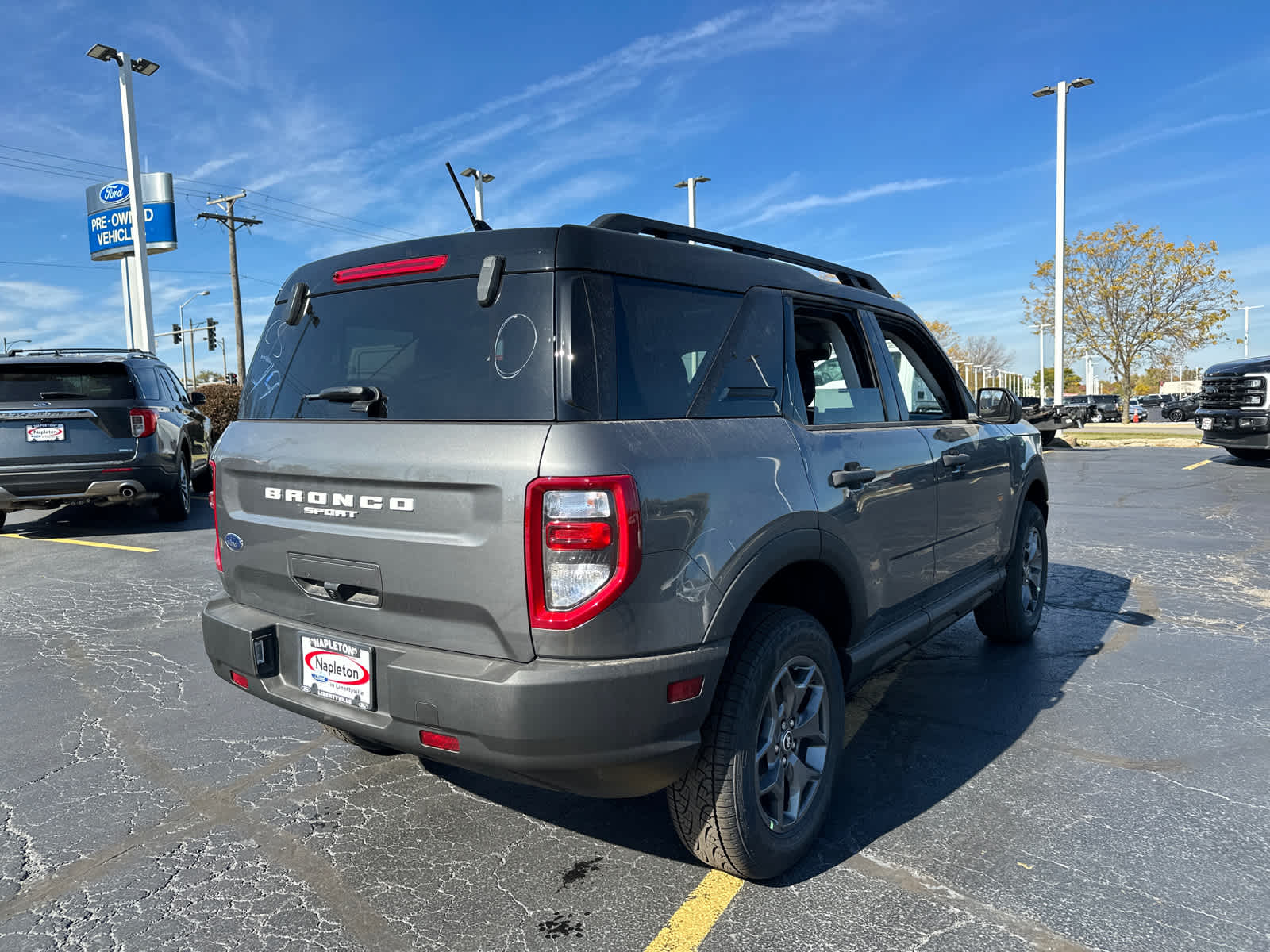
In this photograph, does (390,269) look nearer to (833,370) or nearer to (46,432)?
(833,370)

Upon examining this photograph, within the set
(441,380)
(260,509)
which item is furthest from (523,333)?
(260,509)

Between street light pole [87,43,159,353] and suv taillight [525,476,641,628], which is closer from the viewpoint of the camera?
suv taillight [525,476,641,628]

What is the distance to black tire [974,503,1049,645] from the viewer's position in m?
4.74

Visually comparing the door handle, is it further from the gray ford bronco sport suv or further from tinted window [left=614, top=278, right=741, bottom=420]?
tinted window [left=614, top=278, right=741, bottom=420]

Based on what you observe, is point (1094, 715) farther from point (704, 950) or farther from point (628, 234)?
point (628, 234)

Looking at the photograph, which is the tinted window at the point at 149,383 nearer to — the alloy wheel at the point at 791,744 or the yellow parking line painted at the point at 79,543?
the yellow parking line painted at the point at 79,543

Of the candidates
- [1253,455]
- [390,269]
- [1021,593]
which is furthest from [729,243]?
[1253,455]

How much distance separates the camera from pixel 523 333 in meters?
2.35

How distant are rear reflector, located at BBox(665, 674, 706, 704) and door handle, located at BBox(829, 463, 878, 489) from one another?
0.92 m

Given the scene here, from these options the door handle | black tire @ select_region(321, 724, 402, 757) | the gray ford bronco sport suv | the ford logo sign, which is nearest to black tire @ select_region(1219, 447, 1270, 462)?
the door handle

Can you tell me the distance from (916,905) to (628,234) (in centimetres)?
210

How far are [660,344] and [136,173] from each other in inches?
801

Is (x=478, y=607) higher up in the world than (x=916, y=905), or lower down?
higher up

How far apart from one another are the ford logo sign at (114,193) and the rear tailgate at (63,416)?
759 inches
